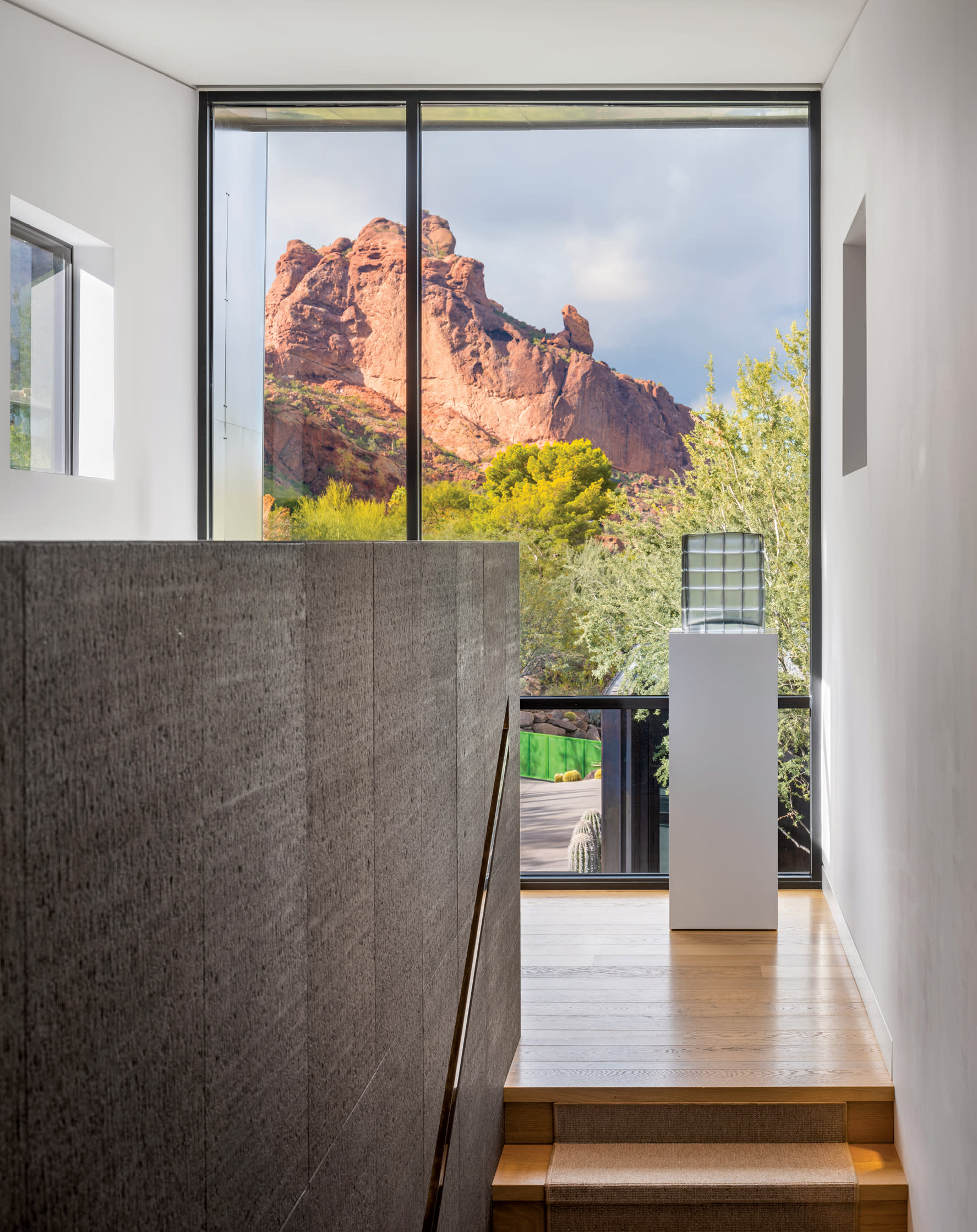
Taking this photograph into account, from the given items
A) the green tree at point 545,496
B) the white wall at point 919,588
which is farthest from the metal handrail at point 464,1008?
the green tree at point 545,496

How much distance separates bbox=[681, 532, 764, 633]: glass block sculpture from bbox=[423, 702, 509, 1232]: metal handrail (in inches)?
54.5

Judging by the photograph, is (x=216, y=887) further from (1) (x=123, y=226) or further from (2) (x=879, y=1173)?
(1) (x=123, y=226)

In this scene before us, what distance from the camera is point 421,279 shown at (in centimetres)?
447

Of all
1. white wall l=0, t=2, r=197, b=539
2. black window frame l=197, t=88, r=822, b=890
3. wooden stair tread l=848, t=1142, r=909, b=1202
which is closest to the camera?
wooden stair tread l=848, t=1142, r=909, b=1202

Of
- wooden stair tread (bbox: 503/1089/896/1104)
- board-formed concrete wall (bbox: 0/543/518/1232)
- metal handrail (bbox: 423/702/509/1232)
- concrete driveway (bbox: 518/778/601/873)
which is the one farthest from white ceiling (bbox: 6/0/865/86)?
wooden stair tread (bbox: 503/1089/896/1104)

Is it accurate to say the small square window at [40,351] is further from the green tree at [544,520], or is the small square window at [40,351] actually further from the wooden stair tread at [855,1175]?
the wooden stair tread at [855,1175]

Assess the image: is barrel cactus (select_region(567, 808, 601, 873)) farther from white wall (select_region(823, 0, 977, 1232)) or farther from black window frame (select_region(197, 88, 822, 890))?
Result: white wall (select_region(823, 0, 977, 1232))

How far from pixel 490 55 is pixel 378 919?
140 inches

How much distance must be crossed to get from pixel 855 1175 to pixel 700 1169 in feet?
1.26

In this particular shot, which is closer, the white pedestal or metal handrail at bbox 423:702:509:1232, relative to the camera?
metal handrail at bbox 423:702:509:1232

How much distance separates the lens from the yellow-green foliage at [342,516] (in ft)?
14.6

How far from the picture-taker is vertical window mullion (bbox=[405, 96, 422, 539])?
14.5ft

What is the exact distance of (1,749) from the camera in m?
0.62

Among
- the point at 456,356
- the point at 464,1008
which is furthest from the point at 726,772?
the point at 456,356
